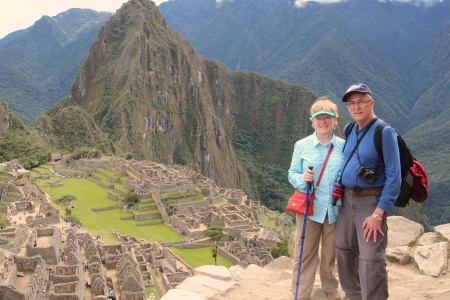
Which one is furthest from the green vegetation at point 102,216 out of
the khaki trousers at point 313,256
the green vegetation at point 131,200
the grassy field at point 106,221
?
the khaki trousers at point 313,256

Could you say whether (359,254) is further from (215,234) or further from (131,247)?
(215,234)

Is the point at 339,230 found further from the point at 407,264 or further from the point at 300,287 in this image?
the point at 407,264

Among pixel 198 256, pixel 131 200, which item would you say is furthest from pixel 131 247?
pixel 131 200

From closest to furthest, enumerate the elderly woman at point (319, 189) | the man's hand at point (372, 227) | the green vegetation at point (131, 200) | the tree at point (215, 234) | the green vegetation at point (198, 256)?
1. the man's hand at point (372, 227)
2. the elderly woman at point (319, 189)
3. the green vegetation at point (198, 256)
4. the tree at point (215, 234)
5. the green vegetation at point (131, 200)

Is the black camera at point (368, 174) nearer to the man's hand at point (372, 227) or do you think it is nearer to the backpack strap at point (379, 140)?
the backpack strap at point (379, 140)

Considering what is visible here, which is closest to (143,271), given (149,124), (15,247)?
(15,247)

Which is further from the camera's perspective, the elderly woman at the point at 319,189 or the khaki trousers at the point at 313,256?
the khaki trousers at the point at 313,256

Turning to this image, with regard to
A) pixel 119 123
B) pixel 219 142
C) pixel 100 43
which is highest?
pixel 100 43
